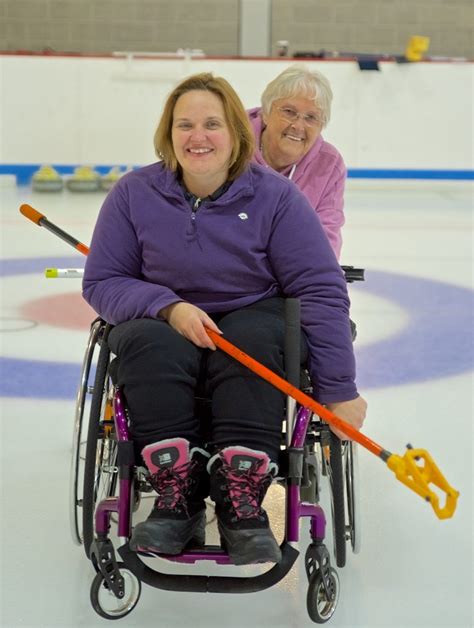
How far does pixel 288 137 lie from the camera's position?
7.87ft

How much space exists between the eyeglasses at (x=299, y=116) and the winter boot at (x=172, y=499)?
3.20 ft

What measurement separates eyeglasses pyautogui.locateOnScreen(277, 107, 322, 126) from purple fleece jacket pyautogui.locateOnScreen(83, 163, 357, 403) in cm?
56

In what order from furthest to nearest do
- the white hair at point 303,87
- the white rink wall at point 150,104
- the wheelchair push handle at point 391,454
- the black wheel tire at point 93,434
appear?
1. the white rink wall at point 150,104
2. the white hair at point 303,87
3. the black wheel tire at point 93,434
4. the wheelchair push handle at point 391,454

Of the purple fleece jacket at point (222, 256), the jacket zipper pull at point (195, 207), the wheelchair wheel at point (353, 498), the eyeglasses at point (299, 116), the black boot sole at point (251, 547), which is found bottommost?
the wheelchair wheel at point (353, 498)

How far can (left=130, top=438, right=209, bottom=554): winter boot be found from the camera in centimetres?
163

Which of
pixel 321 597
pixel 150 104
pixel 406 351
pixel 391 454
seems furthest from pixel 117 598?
pixel 150 104

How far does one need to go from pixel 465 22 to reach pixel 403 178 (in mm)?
3971

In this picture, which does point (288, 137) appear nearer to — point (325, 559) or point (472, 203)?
point (325, 559)

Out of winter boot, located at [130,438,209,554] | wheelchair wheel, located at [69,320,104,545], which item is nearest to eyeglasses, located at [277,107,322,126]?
wheelchair wheel, located at [69,320,104,545]

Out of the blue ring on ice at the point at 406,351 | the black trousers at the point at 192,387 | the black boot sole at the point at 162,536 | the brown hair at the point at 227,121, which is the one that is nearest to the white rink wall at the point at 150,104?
the blue ring on ice at the point at 406,351

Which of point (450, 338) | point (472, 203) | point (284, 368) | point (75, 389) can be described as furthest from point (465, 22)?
point (284, 368)

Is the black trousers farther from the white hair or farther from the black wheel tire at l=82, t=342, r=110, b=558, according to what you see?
the white hair

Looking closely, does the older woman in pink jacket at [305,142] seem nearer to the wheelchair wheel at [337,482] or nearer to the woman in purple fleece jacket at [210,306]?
the woman in purple fleece jacket at [210,306]

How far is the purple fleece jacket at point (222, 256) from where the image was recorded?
1.77 meters
